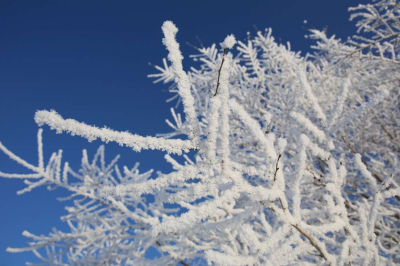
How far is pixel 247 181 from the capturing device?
1416mm

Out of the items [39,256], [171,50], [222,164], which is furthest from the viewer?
[39,256]

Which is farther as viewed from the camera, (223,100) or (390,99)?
(390,99)

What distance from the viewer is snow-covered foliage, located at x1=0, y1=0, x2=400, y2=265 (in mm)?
996

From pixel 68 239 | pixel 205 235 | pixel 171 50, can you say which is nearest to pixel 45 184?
pixel 68 239

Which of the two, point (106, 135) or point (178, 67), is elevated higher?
point (178, 67)

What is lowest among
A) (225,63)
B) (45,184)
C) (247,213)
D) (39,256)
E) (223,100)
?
(247,213)

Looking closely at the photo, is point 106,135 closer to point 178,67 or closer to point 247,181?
point 178,67

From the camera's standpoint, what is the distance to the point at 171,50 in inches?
35.6

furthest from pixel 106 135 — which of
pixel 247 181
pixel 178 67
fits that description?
pixel 247 181

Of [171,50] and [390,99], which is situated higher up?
[390,99]

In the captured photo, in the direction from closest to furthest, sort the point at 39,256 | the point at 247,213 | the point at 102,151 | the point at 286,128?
1. the point at 247,213
2. the point at 102,151
3. the point at 286,128
4. the point at 39,256

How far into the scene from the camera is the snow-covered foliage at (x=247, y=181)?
1.00m

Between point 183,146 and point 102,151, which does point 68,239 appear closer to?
point 102,151

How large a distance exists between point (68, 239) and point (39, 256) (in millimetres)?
1758
